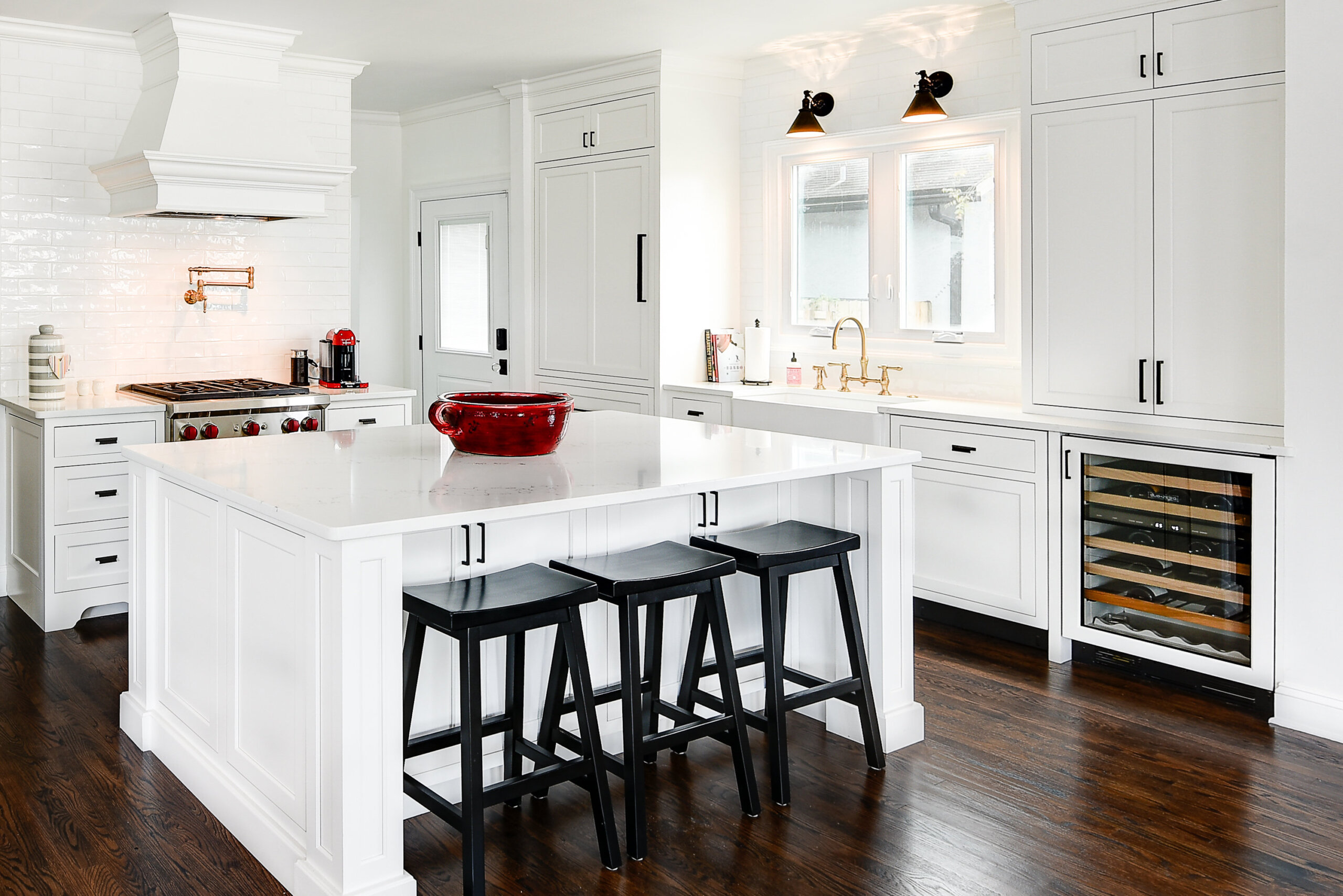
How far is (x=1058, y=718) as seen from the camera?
3.54m

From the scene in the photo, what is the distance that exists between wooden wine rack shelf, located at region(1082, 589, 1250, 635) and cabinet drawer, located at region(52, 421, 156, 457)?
12.6 feet

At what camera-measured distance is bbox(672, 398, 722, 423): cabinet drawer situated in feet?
18.3

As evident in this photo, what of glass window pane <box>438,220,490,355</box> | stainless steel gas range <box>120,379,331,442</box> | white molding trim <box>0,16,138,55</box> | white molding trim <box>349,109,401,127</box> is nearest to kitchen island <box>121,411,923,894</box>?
stainless steel gas range <box>120,379,331,442</box>

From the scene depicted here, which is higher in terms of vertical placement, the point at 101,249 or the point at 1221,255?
the point at 101,249

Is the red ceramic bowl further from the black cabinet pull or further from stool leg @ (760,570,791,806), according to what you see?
the black cabinet pull

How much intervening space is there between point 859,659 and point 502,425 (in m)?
1.21

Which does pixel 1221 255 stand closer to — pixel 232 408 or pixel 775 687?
pixel 775 687

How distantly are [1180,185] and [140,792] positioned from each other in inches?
151

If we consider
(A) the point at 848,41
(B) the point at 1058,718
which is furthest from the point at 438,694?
(A) the point at 848,41

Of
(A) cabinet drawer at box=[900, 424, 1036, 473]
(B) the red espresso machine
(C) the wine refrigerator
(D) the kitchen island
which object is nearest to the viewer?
(D) the kitchen island

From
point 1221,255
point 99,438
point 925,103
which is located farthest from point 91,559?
point 1221,255

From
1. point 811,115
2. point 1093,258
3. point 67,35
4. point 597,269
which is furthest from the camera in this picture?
point 597,269

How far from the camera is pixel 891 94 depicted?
530cm

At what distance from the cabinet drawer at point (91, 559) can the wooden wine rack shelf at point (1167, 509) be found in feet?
12.9
